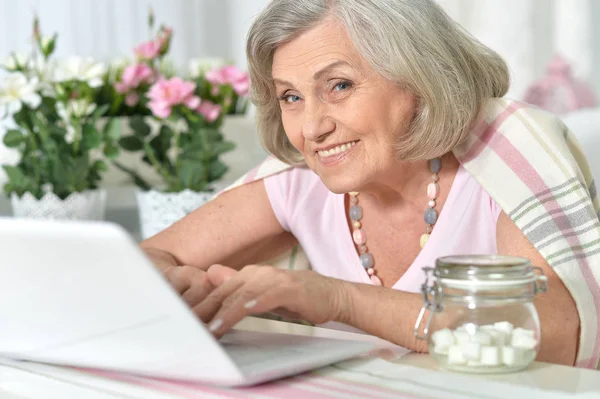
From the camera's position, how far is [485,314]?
0.93 metres

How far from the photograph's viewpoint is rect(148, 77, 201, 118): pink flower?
2271mm

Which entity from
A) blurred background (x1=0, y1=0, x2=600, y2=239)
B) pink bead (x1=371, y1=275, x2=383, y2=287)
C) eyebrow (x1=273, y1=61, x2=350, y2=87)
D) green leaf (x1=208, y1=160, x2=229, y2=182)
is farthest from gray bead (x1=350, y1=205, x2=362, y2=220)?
blurred background (x1=0, y1=0, x2=600, y2=239)

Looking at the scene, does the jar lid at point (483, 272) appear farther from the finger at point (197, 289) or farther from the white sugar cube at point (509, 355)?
the finger at point (197, 289)

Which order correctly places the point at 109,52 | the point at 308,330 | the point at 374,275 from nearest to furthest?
the point at 308,330 < the point at 374,275 < the point at 109,52

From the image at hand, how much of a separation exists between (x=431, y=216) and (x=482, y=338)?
681 millimetres

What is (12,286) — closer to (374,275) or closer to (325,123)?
(325,123)

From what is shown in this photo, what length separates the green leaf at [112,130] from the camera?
2.40 meters

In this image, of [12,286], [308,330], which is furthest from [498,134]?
[12,286]

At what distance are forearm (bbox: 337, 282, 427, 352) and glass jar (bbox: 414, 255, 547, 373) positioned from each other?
0.18 metres

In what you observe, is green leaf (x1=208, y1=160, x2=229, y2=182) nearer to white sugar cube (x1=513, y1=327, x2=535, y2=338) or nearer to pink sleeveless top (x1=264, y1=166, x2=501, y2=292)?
pink sleeveless top (x1=264, y1=166, x2=501, y2=292)

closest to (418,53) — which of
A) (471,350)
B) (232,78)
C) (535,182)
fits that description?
(535,182)

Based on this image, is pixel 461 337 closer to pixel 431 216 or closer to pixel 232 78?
pixel 431 216

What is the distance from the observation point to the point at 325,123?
4.72 ft

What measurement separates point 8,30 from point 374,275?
2.58 meters
